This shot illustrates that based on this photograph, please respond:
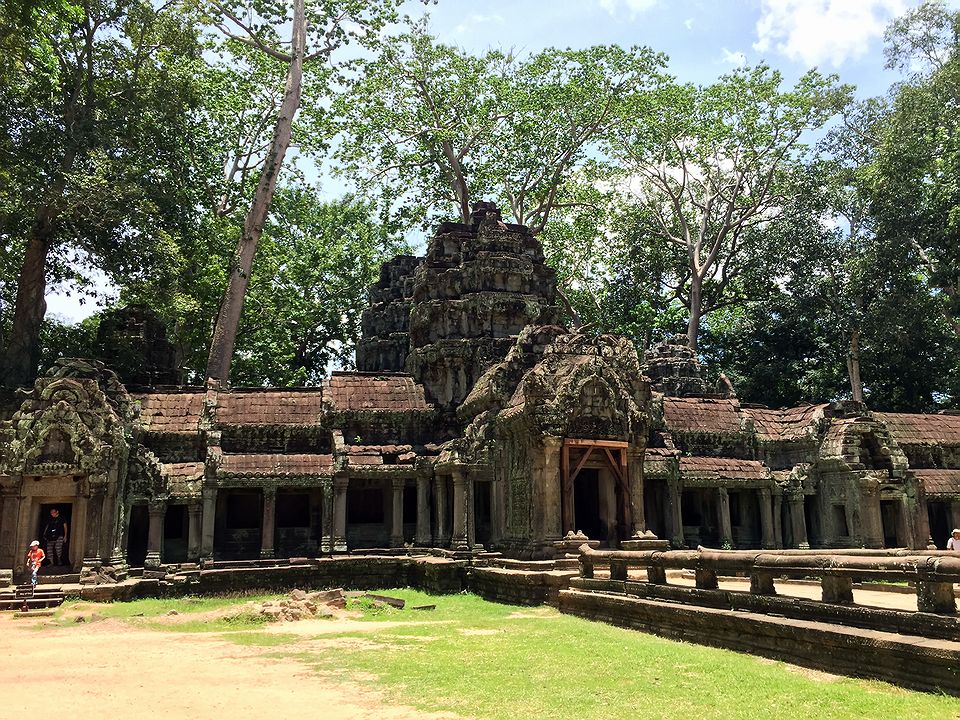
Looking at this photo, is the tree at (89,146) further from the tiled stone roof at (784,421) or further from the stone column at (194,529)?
the tiled stone roof at (784,421)

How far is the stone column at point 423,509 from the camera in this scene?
79.7 ft

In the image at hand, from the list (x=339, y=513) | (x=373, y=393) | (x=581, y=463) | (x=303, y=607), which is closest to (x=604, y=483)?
(x=581, y=463)

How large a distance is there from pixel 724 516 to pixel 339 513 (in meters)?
13.0

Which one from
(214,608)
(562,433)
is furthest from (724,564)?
(214,608)

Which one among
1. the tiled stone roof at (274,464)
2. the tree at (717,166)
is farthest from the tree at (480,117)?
the tiled stone roof at (274,464)

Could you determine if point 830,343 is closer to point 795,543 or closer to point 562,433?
point 795,543

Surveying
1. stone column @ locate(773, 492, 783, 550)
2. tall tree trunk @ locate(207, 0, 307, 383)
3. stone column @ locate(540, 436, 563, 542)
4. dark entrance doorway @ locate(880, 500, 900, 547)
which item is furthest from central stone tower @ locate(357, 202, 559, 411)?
dark entrance doorway @ locate(880, 500, 900, 547)

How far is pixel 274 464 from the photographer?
2334cm

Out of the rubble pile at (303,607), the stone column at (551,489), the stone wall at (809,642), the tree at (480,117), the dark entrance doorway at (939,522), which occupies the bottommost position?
the rubble pile at (303,607)

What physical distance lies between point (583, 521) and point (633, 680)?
50.3 feet

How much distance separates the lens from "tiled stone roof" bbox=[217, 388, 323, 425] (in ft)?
81.8

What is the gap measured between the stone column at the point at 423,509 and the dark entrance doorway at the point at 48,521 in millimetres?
9606

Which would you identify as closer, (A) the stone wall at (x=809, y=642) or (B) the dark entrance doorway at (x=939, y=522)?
(A) the stone wall at (x=809, y=642)

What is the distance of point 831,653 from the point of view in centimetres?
923
